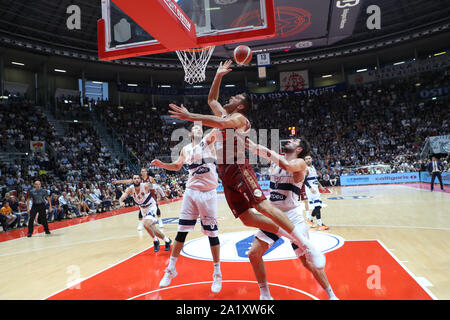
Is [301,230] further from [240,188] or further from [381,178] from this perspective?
[381,178]

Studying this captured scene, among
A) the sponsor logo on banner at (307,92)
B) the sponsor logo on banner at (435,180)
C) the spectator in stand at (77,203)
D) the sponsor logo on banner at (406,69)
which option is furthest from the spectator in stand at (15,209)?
the sponsor logo on banner at (406,69)

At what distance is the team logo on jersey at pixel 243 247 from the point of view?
5656 mm

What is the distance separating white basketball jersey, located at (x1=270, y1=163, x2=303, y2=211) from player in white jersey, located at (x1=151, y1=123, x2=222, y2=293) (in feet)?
3.50

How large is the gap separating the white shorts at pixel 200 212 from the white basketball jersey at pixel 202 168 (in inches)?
3.7

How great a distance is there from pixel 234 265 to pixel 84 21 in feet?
75.6

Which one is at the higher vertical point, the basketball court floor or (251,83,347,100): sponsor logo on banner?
(251,83,347,100): sponsor logo on banner

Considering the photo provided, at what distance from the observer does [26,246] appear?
800cm

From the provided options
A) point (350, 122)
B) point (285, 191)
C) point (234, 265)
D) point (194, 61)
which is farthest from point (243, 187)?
point (350, 122)

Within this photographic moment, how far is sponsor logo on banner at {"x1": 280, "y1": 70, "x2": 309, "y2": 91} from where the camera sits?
34469 millimetres

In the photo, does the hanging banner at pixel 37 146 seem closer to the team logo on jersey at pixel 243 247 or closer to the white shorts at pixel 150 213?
the white shorts at pixel 150 213

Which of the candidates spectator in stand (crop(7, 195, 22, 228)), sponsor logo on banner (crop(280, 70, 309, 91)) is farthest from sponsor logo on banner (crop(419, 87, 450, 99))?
spectator in stand (crop(7, 195, 22, 228))

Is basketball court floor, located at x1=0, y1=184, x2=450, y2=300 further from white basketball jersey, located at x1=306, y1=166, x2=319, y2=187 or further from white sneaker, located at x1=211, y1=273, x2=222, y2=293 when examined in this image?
white basketball jersey, located at x1=306, y1=166, x2=319, y2=187

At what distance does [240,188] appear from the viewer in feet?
11.6

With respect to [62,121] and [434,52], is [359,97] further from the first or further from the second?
[62,121]
